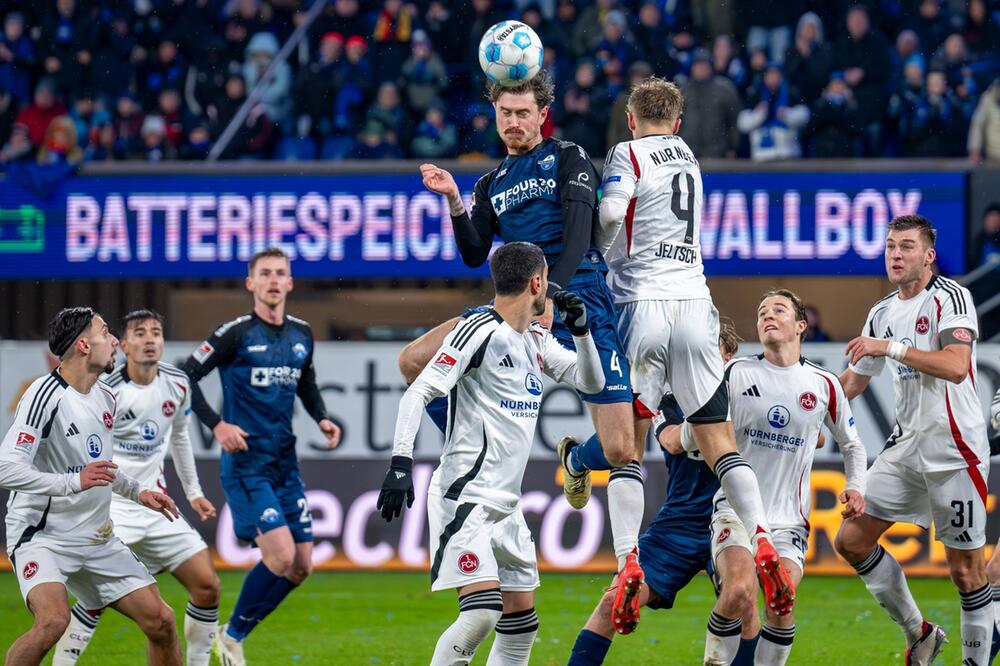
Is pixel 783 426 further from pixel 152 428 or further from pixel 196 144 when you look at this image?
pixel 196 144

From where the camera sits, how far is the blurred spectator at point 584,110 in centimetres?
1488

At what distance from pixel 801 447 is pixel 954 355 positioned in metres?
0.93

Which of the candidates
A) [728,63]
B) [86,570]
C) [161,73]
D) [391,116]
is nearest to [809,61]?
[728,63]

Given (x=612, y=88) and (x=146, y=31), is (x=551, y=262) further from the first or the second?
(x=146, y=31)

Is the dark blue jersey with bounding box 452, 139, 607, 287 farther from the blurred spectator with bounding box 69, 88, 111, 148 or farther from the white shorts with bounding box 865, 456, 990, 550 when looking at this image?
the blurred spectator with bounding box 69, 88, 111, 148

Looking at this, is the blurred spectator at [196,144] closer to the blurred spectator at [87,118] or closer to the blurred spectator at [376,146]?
the blurred spectator at [87,118]

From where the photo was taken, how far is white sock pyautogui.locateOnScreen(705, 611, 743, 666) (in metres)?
7.38

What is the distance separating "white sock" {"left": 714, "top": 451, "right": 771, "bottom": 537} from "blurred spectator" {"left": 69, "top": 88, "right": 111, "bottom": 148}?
10.5m

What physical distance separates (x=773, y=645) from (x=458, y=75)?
10112 mm

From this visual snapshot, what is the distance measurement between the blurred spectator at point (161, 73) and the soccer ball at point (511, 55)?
9903mm

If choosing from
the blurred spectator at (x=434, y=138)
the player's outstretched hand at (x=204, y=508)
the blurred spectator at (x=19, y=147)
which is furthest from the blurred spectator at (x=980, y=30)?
the player's outstretched hand at (x=204, y=508)

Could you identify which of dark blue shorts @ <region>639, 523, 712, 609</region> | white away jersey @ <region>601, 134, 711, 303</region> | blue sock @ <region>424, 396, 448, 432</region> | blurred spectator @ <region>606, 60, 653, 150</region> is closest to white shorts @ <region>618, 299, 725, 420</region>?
white away jersey @ <region>601, 134, 711, 303</region>

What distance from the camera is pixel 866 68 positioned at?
49.8 ft

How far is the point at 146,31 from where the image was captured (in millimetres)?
17094
